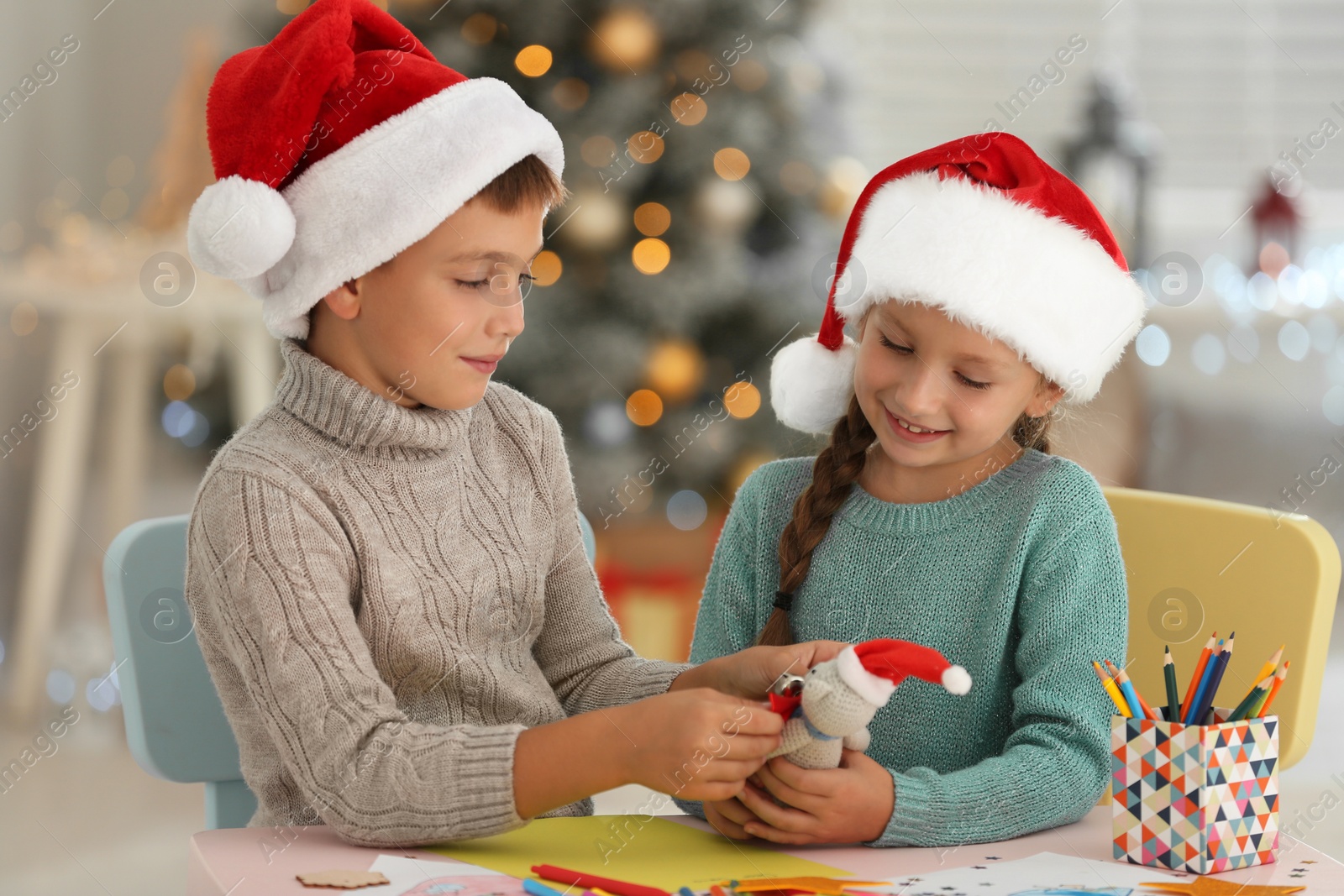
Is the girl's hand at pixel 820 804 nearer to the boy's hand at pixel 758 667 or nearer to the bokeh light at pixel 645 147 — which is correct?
the boy's hand at pixel 758 667

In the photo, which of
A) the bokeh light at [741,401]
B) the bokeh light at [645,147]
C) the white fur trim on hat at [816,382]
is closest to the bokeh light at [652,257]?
the bokeh light at [645,147]

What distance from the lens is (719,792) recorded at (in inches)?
31.0

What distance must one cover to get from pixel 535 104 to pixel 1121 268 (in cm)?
156

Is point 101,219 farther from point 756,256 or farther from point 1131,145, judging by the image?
point 1131,145

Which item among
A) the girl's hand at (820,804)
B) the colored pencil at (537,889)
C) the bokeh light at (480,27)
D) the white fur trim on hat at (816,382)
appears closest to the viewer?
the colored pencil at (537,889)

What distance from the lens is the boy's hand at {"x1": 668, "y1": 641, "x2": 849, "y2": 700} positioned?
891mm

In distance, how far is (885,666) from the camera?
2.51 feet

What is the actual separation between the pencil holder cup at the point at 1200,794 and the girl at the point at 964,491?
0.39 ft

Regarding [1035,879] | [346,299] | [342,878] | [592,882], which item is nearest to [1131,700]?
[1035,879]

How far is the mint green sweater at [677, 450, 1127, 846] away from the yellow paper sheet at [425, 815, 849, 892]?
8cm

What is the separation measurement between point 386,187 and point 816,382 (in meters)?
0.46

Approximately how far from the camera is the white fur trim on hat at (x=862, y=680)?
0.77m

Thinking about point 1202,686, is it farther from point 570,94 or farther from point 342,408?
point 570,94

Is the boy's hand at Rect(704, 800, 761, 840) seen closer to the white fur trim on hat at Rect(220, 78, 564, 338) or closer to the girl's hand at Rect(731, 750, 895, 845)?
the girl's hand at Rect(731, 750, 895, 845)
